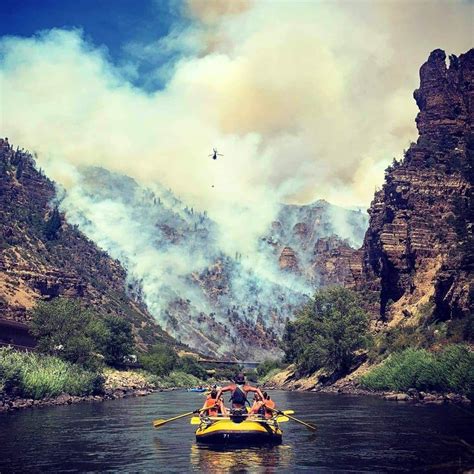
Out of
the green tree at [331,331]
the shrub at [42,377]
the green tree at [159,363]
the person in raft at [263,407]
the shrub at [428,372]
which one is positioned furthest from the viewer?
the green tree at [159,363]

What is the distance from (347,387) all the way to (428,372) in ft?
111

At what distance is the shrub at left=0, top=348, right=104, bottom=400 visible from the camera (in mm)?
68500

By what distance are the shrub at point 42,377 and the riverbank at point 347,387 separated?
137ft

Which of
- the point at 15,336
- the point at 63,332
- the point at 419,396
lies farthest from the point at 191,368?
the point at 419,396

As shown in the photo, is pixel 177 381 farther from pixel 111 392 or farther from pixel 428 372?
pixel 428 372

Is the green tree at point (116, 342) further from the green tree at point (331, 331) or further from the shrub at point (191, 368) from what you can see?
the shrub at point (191, 368)

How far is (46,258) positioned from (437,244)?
388 feet

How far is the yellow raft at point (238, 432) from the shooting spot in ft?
123

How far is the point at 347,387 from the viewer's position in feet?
342

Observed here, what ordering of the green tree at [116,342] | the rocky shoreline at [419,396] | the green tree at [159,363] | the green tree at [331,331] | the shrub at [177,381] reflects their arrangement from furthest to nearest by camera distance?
the green tree at [159,363] < the shrub at [177,381] < the green tree at [116,342] < the green tree at [331,331] < the rocky shoreline at [419,396]

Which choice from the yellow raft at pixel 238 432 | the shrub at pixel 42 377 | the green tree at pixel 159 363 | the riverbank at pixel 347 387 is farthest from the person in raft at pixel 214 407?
the green tree at pixel 159 363

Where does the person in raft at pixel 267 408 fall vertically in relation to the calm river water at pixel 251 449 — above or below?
above

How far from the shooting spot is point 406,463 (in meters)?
31.1

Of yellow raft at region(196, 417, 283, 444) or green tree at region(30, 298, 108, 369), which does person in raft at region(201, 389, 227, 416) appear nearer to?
yellow raft at region(196, 417, 283, 444)
